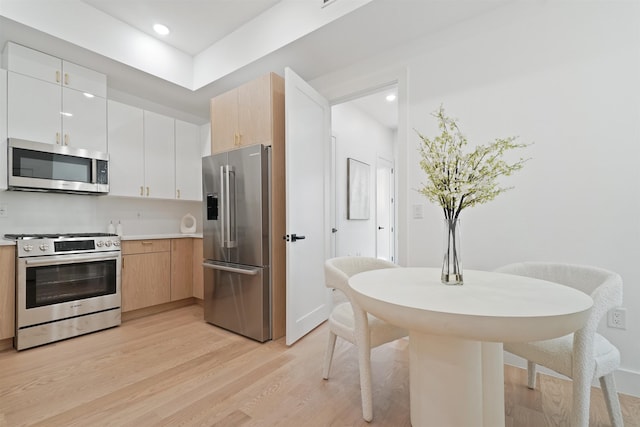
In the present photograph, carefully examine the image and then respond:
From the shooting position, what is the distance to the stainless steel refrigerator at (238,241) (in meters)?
2.47

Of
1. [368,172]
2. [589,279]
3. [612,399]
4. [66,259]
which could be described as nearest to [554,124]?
[589,279]

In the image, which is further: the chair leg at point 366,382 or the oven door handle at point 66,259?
the oven door handle at point 66,259

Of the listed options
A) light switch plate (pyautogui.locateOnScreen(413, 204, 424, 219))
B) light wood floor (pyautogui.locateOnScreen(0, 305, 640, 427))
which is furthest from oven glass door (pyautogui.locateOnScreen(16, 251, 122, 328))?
light switch plate (pyautogui.locateOnScreen(413, 204, 424, 219))

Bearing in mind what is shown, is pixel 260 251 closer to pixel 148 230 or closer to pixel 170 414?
pixel 170 414

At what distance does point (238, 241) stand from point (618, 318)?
107 inches

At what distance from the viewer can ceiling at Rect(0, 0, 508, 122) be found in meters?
2.15

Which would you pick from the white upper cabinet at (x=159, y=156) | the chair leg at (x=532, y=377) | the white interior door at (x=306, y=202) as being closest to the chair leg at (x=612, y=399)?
the chair leg at (x=532, y=377)

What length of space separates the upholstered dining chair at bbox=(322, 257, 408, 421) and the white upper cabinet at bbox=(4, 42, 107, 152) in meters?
2.91

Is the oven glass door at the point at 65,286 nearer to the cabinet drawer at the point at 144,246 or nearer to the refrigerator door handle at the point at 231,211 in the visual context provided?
the cabinet drawer at the point at 144,246

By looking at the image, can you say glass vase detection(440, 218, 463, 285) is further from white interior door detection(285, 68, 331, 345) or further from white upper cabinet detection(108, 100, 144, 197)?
white upper cabinet detection(108, 100, 144, 197)

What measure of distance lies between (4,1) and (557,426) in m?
4.46

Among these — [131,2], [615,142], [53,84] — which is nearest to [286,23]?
[131,2]

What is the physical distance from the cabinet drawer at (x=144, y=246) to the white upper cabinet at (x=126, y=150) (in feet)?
1.98

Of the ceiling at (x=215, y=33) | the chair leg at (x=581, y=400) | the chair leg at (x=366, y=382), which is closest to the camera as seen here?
the chair leg at (x=581, y=400)
